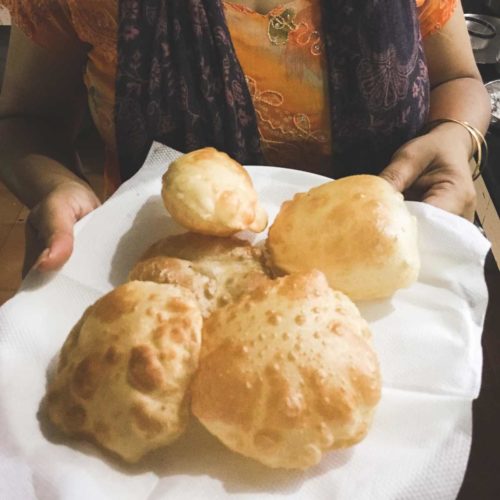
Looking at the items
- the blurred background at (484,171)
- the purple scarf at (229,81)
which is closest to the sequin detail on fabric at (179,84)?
the purple scarf at (229,81)

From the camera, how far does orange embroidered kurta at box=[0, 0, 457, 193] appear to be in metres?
0.89

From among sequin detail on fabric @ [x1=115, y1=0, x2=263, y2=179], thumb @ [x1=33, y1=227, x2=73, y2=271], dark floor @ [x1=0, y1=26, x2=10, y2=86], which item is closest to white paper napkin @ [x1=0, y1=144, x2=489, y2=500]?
thumb @ [x1=33, y1=227, x2=73, y2=271]

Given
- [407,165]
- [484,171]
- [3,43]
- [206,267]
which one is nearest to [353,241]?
[206,267]

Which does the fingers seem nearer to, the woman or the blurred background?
the woman

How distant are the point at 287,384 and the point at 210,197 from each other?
0.88ft

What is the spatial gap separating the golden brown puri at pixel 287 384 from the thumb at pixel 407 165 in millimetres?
358

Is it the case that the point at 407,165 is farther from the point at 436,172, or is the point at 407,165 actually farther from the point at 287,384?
the point at 287,384

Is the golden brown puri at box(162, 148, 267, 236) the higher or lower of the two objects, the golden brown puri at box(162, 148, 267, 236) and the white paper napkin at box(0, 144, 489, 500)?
the higher

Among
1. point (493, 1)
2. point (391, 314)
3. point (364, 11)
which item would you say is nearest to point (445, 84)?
point (364, 11)

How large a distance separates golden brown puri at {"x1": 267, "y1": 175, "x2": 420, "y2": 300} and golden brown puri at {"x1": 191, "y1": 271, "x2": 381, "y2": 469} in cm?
11

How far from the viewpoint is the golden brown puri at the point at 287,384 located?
54 cm

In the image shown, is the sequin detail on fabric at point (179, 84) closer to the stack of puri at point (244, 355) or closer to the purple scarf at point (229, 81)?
the purple scarf at point (229, 81)

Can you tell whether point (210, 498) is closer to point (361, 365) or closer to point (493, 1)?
point (361, 365)

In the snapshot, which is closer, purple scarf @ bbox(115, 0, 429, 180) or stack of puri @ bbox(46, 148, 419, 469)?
stack of puri @ bbox(46, 148, 419, 469)
